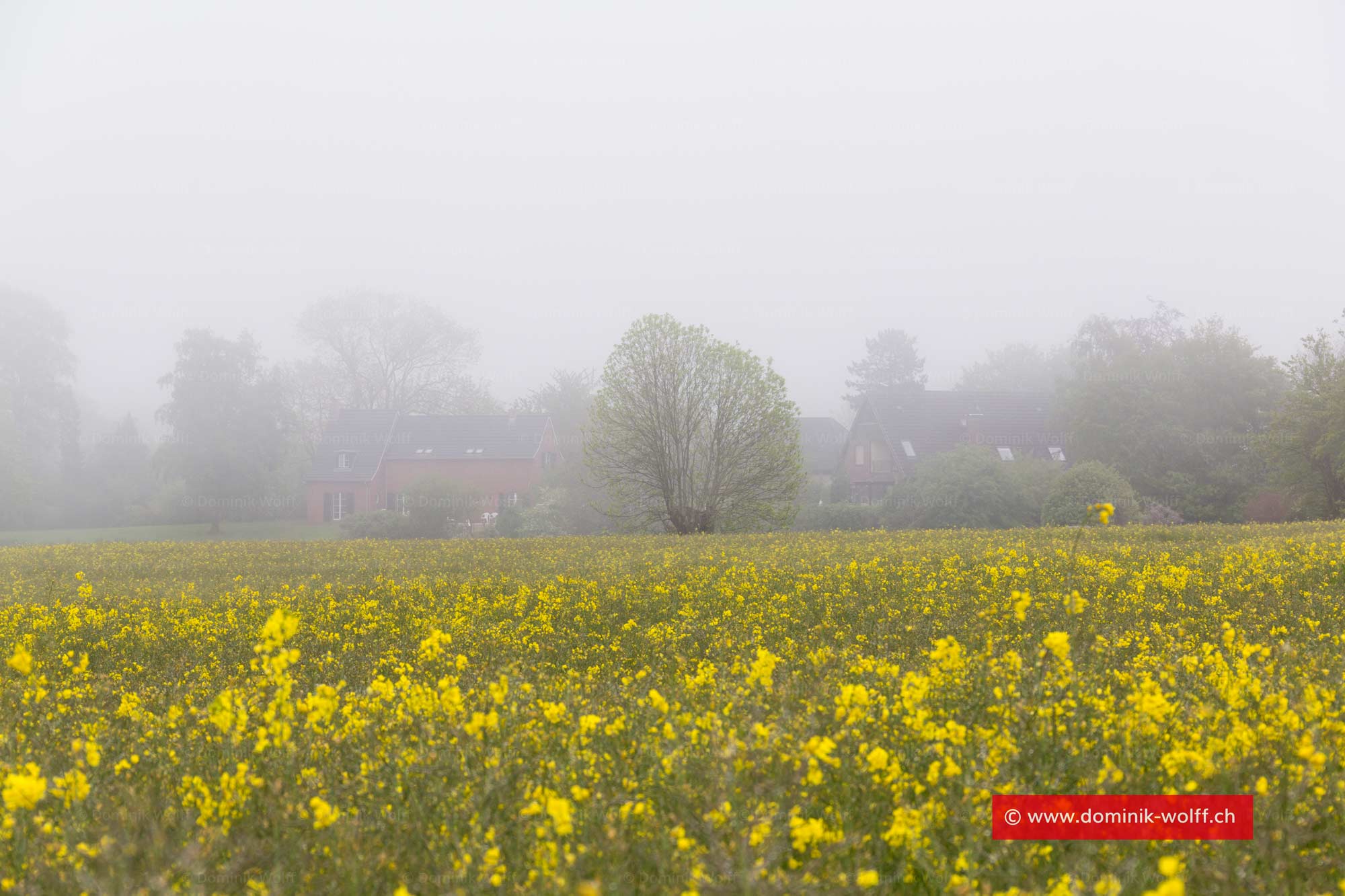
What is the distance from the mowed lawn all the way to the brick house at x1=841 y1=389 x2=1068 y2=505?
36179 mm

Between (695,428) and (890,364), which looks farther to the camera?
(890,364)

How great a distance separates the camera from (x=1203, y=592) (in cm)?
1066

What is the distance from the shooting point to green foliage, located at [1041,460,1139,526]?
3516 centimetres

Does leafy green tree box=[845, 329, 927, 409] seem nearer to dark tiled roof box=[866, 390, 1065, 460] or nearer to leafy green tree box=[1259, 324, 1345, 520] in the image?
dark tiled roof box=[866, 390, 1065, 460]

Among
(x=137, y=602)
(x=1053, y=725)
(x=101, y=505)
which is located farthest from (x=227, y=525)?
(x=1053, y=725)

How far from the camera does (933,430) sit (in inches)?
2518

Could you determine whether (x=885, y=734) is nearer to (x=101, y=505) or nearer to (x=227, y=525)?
(x=227, y=525)

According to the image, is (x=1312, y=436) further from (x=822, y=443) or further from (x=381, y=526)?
(x=822, y=443)

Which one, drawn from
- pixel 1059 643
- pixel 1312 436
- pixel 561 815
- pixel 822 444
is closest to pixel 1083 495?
pixel 1312 436

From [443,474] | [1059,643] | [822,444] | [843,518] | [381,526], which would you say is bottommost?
[381,526]

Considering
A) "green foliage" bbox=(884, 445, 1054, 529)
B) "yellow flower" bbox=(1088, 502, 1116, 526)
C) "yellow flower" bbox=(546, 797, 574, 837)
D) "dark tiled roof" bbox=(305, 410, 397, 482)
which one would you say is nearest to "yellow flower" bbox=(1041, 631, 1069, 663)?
"yellow flower" bbox=(1088, 502, 1116, 526)

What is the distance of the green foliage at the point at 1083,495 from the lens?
35156 millimetres

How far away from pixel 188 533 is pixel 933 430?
49896 millimetres

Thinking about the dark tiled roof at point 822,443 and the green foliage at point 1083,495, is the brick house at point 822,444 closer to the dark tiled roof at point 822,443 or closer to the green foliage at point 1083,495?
the dark tiled roof at point 822,443
